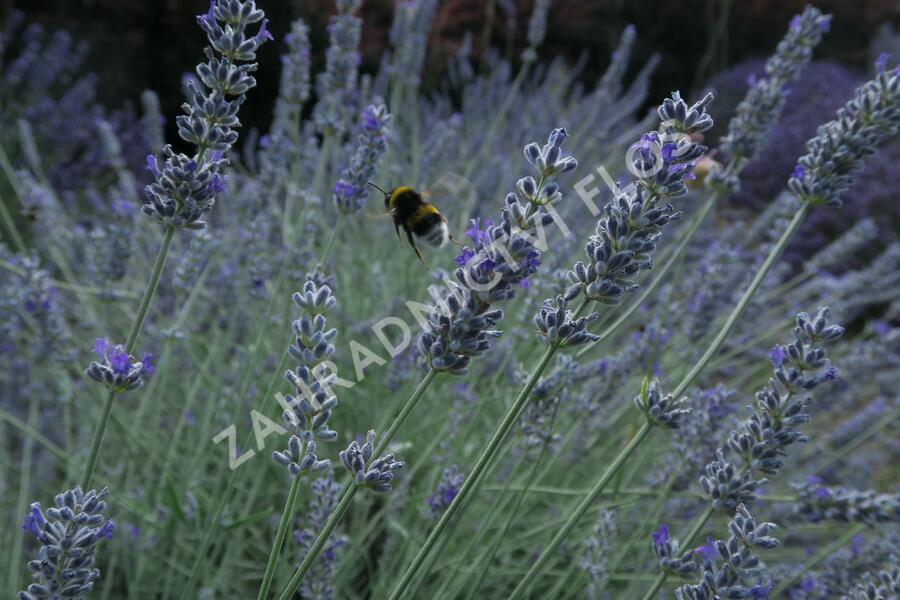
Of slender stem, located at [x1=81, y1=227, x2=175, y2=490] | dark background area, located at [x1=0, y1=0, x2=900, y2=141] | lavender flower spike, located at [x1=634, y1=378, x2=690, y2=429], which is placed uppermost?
dark background area, located at [x1=0, y1=0, x2=900, y2=141]

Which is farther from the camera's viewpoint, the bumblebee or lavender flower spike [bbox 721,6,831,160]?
lavender flower spike [bbox 721,6,831,160]

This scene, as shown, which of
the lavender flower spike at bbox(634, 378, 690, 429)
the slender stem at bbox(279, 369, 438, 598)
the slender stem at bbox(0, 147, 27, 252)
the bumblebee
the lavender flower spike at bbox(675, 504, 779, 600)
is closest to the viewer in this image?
the slender stem at bbox(279, 369, 438, 598)

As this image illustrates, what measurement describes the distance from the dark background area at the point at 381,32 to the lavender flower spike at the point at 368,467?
434 cm

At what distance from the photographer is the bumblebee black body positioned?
5.92 ft

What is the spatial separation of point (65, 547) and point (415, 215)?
1032 mm

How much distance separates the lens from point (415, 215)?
6.00 ft

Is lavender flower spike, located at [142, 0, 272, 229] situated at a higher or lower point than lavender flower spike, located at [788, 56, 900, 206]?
higher

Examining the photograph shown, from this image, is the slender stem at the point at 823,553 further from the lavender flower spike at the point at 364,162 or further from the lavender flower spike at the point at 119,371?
the lavender flower spike at the point at 119,371

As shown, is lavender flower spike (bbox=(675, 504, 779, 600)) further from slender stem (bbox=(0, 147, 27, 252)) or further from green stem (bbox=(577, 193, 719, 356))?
slender stem (bbox=(0, 147, 27, 252))

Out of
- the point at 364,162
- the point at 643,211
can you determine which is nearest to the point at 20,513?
the point at 364,162

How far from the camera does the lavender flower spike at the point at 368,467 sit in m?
1.02

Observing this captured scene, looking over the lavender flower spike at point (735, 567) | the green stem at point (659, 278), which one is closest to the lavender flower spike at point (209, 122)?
the green stem at point (659, 278)

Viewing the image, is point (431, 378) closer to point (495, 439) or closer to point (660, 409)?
point (495, 439)

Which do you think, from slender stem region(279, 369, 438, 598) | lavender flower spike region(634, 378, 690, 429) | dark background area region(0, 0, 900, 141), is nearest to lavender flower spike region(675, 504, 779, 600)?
lavender flower spike region(634, 378, 690, 429)
